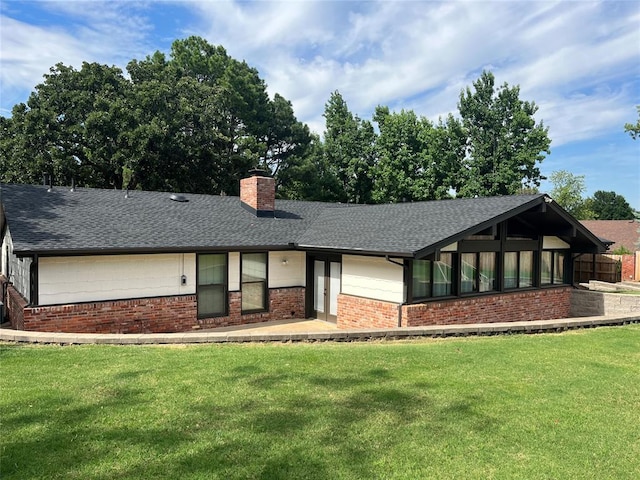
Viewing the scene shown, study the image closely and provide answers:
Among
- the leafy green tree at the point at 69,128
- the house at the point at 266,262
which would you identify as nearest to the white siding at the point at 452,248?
the house at the point at 266,262

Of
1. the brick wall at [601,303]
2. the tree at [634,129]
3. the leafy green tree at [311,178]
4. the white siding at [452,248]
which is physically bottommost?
the brick wall at [601,303]

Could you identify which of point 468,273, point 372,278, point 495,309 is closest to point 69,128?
point 372,278

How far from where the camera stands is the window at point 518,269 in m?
13.5

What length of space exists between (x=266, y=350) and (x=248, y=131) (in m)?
30.1

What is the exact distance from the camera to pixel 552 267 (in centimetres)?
1506

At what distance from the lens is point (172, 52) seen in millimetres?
38000

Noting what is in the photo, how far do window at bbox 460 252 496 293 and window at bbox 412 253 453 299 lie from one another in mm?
520

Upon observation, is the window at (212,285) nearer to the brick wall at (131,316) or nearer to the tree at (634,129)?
the brick wall at (131,316)

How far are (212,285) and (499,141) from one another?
1263 inches

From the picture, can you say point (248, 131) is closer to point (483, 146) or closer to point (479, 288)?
point (483, 146)

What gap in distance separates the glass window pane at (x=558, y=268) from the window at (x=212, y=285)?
35.5 feet

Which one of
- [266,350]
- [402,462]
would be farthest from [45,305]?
[402,462]

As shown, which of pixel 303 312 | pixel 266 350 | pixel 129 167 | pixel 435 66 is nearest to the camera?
pixel 266 350

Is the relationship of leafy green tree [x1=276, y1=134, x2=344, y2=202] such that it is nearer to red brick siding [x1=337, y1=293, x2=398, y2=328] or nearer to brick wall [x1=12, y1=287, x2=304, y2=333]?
brick wall [x1=12, y1=287, x2=304, y2=333]
